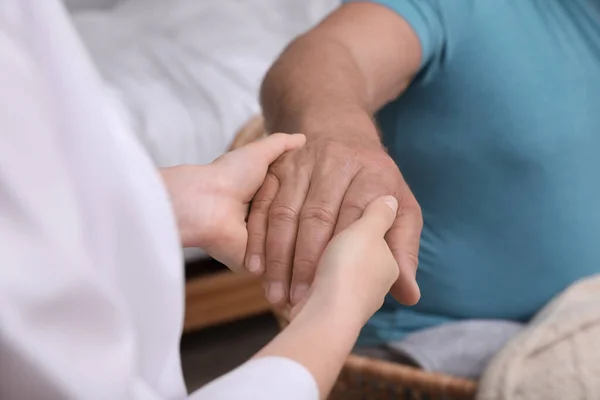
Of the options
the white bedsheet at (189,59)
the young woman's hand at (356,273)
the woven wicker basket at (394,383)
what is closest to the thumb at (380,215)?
the young woman's hand at (356,273)

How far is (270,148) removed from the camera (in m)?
0.56

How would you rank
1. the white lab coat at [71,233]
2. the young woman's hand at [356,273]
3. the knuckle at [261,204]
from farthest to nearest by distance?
the knuckle at [261,204] < the young woman's hand at [356,273] < the white lab coat at [71,233]

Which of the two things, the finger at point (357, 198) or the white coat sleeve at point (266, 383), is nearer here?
the white coat sleeve at point (266, 383)

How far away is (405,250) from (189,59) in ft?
3.65

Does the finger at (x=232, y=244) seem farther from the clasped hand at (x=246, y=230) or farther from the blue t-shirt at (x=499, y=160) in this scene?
the blue t-shirt at (x=499, y=160)

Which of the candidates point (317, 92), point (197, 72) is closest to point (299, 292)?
point (317, 92)

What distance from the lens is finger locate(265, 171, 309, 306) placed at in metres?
0.51

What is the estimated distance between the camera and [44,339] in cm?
32

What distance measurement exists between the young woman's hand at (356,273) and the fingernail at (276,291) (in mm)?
49

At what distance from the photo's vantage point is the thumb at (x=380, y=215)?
0.48m

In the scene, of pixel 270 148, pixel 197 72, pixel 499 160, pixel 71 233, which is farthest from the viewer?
pixel 197 72

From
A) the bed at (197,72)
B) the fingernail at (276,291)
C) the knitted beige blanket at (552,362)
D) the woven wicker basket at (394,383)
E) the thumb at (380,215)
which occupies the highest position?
the thumb at (380,215)

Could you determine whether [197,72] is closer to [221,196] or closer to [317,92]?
[317,92]

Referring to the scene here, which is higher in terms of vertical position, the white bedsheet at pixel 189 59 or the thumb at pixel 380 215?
the thumb at pixel 380 215
